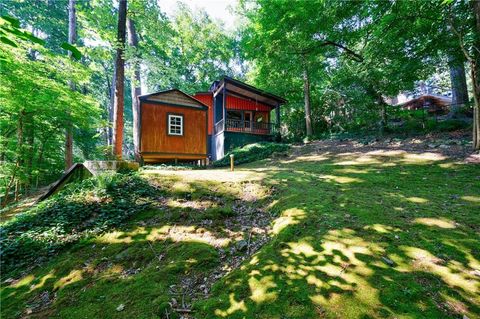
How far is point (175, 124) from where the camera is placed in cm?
1398

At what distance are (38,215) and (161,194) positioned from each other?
8.69 feet

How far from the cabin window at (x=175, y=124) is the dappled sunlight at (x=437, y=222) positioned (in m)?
12.3

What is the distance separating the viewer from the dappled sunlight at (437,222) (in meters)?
3.80

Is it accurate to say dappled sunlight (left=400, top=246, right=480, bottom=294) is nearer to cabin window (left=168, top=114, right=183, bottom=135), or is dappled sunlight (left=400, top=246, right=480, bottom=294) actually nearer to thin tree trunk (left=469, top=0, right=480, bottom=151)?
thin tree trunk (left=469, top=0, right=480, bottom=151)

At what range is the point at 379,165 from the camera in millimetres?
8453

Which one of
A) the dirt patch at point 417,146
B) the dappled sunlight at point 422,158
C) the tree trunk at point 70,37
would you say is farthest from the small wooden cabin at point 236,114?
the dappled sunlight at point 422,158

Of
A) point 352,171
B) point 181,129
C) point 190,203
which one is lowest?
point 190,203

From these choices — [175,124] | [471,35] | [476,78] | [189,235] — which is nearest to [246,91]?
[175,124]

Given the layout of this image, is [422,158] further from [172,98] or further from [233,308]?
[172,98]

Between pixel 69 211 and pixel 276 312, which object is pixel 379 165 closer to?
pixel 276 312

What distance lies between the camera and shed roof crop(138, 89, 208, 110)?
13.3m

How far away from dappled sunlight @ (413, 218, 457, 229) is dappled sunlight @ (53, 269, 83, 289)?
5.55 meters

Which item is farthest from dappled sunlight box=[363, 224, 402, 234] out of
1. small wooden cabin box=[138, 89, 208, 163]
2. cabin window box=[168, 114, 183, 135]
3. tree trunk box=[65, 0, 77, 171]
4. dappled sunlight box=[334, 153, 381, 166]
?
tree trunk box=[65, 0, 77, 171]

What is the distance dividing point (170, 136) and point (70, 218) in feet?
30.1
